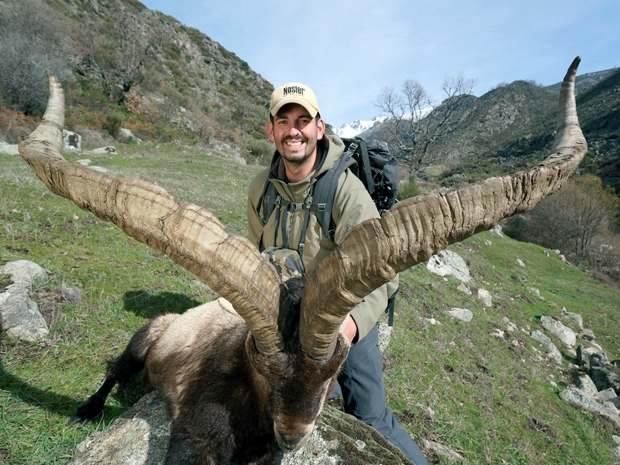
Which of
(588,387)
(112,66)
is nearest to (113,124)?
(112,66)

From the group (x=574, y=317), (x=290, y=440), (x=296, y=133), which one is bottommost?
(x=574, y=317)

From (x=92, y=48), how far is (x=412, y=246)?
48.8 meters

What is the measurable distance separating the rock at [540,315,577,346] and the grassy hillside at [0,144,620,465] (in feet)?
3.29

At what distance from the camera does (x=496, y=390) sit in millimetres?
8359

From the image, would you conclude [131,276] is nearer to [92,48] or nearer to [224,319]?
[224,319]

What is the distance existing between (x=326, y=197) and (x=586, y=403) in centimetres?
1124

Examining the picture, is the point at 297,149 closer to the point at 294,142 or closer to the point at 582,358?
the point at 294,142

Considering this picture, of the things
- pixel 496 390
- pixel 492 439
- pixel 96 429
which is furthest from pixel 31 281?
pixel 496 390

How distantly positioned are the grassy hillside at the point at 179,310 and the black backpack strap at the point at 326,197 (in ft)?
10.1

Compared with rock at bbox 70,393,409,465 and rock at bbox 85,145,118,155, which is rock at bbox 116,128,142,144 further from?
rock at bbox 70,393,409,465

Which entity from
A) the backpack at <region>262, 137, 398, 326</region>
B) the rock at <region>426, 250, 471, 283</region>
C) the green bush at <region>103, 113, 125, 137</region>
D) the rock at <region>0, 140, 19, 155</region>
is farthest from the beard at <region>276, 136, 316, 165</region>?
Answer: the green bush at <region>103, 113, 125, 137</region>

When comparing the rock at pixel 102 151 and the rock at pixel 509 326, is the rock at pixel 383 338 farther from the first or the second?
the rock at pixel 102 151

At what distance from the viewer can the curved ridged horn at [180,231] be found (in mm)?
1897

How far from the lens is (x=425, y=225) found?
150cm
